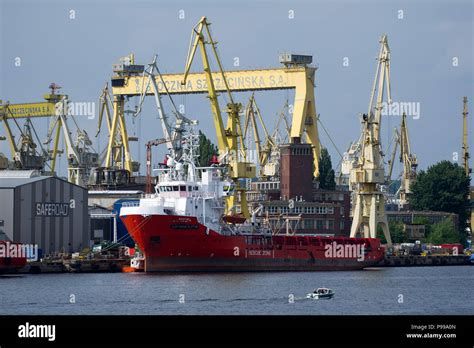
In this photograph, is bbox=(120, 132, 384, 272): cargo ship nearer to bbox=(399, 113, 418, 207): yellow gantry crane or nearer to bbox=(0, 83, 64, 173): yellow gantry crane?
bbox=(0, 83, 64, 173): yellow gantry crane

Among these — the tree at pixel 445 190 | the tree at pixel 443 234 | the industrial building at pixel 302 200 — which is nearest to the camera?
the industrial building at pixel 302 200

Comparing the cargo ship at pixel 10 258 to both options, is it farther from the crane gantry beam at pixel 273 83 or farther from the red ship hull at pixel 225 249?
the crane gantry beam at pixel 273 83

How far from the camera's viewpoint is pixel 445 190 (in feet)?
529

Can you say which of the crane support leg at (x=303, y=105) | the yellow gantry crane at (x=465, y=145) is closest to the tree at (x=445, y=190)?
the yellow gantry crane at (x=465, y=145)

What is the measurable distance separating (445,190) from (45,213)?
7329cm

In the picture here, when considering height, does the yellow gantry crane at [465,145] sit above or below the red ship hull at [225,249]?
above

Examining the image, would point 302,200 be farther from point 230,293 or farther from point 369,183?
point 230,293

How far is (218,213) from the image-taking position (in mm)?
92875

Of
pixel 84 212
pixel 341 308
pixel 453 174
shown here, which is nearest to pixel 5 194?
pixel 84 212

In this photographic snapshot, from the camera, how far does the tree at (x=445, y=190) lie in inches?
6240

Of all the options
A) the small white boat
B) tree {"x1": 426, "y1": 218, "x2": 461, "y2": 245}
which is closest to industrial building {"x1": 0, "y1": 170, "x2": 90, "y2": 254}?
the small white boat

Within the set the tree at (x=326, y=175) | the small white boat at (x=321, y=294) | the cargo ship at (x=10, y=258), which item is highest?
the tree at (x=326, y=175)
